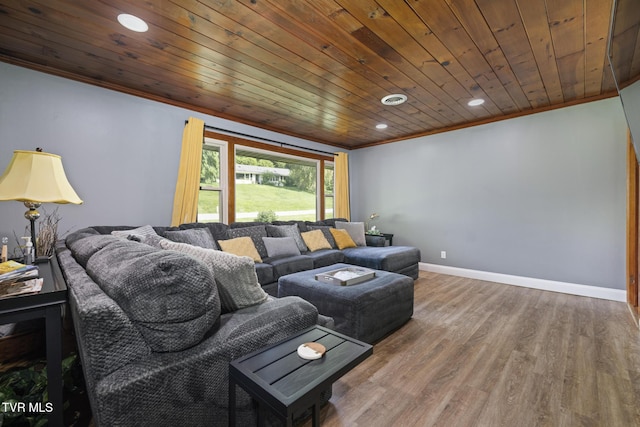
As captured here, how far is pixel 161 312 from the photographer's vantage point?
98cm

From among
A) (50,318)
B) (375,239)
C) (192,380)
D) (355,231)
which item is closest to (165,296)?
(192,380)

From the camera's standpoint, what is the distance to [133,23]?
74.7 inches

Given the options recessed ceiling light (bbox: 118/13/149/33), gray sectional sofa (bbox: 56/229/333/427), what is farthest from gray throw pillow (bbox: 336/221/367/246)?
recessed ceiling light (bbox: 118/13/149/33)

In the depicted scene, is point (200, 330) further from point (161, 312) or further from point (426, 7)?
point (426, 7)

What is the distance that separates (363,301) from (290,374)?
129 centimetres

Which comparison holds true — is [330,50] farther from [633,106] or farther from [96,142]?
[96,142]

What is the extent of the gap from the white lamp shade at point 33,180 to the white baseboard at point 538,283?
4681 mm

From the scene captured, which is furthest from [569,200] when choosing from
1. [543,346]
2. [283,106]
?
[283,106]

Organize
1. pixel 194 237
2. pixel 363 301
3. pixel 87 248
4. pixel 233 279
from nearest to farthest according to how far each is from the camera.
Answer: pixel 233 279
pixel 87 248
pixel 363 301
pixel 194 237

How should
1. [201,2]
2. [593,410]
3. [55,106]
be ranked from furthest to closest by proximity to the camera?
1. [55,106]
2. [201,2]
3. [593,410]

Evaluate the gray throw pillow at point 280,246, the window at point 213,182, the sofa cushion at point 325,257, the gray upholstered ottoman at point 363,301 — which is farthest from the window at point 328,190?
the gray upholstered ottoman at point 363,301

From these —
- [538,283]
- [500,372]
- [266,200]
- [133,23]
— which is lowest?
[500,372]

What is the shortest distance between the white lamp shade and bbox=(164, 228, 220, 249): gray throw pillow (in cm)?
111

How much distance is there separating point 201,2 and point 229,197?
247 centimetres
